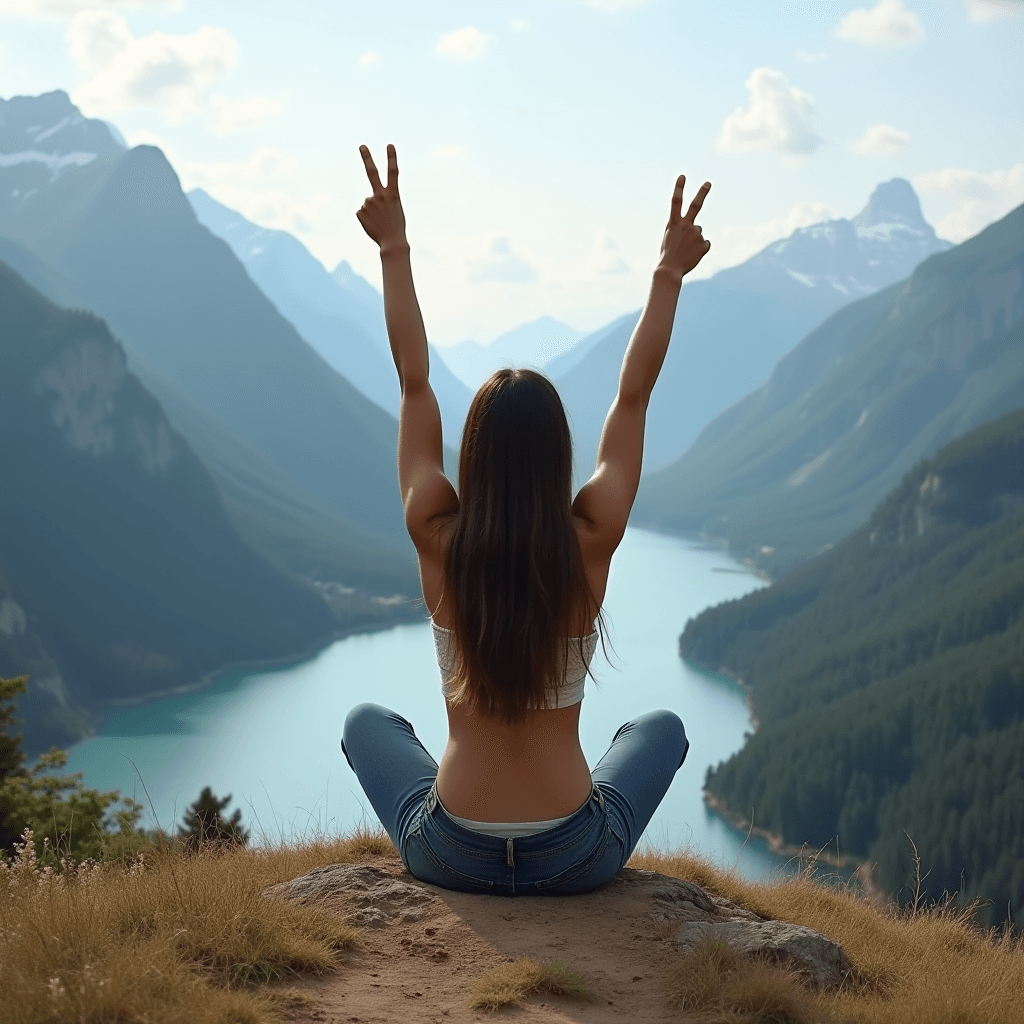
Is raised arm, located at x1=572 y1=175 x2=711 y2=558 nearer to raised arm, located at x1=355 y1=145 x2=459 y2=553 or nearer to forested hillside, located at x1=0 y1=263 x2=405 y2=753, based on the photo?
raised arm, located at x1=355 y1=145 x2=459 y2=553

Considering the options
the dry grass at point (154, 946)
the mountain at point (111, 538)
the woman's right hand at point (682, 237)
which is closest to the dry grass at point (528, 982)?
the dry grass at point (154, 946)

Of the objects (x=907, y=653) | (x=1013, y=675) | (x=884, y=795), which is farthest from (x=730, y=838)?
(x=907, y=653)

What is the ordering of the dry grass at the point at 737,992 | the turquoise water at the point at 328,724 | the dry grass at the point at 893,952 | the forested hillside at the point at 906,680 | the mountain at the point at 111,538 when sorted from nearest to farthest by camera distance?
the dry grass at the point at 737,992, the dry grass at the point at 893,952, the forested hillside at the point at 906,680, the turquoise water at the point at 328,724, the mountain at the point at 111,538

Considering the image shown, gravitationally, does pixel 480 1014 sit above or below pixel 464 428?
below

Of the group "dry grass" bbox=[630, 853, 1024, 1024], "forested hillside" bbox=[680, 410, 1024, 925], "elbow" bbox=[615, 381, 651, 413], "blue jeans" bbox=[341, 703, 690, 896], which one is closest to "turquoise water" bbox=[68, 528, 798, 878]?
"forested hillside" bbox=[680, 410, 1024, 925]

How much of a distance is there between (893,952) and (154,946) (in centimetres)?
369

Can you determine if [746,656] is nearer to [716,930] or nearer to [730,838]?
[730,838]

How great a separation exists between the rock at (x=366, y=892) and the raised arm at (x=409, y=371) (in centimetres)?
174

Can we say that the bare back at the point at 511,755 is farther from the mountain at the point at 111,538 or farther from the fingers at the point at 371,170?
the mountain at the point at 111,538

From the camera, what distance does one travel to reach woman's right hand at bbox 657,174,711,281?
5004mm

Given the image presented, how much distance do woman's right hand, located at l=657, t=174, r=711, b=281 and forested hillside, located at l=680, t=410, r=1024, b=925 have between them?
5227 cm

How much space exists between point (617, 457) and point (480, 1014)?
2167 millimetres

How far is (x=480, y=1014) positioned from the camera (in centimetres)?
399

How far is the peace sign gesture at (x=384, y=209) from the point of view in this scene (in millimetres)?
4902
